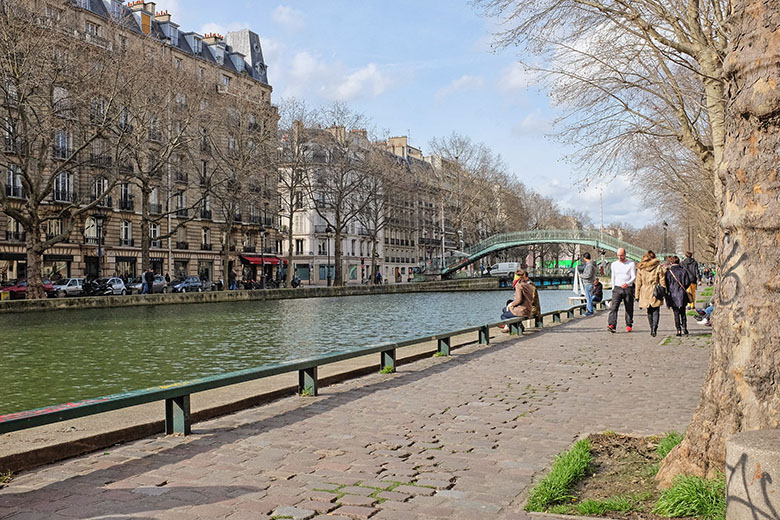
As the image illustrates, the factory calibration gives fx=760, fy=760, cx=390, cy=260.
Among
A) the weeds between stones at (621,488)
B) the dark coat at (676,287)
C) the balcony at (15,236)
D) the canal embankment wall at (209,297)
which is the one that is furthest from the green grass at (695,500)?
the balcony at (15,236)

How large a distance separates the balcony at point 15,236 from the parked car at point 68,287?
5.53 metres

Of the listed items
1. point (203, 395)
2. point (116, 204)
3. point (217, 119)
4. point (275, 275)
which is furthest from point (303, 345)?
point (275, 275)

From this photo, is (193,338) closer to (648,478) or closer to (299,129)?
(648,478)

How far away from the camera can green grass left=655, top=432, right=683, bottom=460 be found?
15.9ft

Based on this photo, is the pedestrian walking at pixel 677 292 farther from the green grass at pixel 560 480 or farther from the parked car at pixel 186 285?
the parked car at pixel 186 285

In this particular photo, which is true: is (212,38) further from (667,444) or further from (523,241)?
(667,444)

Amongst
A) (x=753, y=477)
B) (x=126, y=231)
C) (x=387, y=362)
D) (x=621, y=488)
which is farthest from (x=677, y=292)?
(x=126, y=231)

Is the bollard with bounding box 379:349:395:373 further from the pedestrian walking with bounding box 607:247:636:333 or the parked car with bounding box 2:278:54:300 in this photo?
the parked car with bounding box 2:278:54:300

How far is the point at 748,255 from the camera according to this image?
3.87 metres

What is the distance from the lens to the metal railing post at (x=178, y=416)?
19.6 ft

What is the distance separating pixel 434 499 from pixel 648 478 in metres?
1.27

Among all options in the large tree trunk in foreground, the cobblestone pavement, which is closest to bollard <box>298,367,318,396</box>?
the cobblestone pavement

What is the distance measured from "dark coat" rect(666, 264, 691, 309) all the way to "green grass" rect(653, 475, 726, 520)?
11617 millimetres

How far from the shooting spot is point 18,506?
4.12 m
